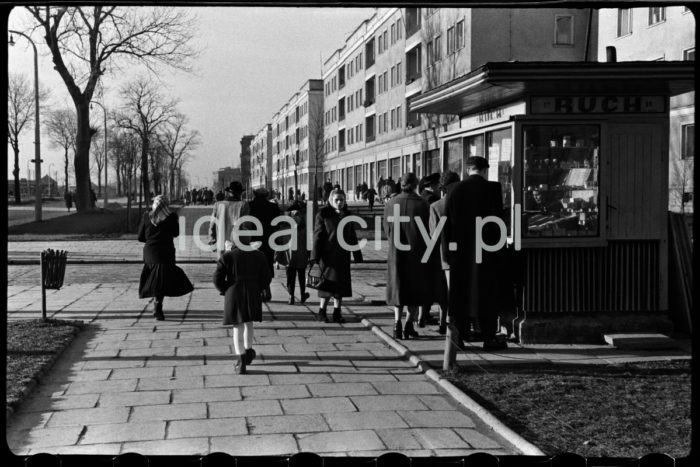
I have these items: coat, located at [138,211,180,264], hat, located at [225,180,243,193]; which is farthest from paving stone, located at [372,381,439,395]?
coat, located at [138,211,180,264]

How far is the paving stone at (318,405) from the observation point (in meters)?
5.13

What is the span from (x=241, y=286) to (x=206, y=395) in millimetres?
1317

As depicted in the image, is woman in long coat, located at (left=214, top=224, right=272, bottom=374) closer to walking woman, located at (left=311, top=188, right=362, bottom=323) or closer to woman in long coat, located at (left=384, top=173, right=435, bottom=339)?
woman in long coat, located at (left=384, top=173, right=435, bottom=339)

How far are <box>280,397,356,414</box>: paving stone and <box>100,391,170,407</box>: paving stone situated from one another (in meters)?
0.85

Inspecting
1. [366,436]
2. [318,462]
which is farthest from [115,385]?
[318,462]

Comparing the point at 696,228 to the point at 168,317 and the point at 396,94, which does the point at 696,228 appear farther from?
the point at 396,94

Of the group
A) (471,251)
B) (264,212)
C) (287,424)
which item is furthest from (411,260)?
(287,424)

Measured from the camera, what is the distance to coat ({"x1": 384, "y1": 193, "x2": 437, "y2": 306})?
8164 mm

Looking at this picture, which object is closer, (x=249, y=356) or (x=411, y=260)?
(x=249, y=356)

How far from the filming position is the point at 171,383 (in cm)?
599

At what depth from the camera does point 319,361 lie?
706 centimetres

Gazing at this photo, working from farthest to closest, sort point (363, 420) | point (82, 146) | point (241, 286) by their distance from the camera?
point (82, 146), point (241, 286), point (363, 420)

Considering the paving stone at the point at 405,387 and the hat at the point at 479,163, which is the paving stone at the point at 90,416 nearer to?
the paving stone at the point at 405,387

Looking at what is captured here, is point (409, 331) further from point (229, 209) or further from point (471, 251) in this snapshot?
point (229, 209)
